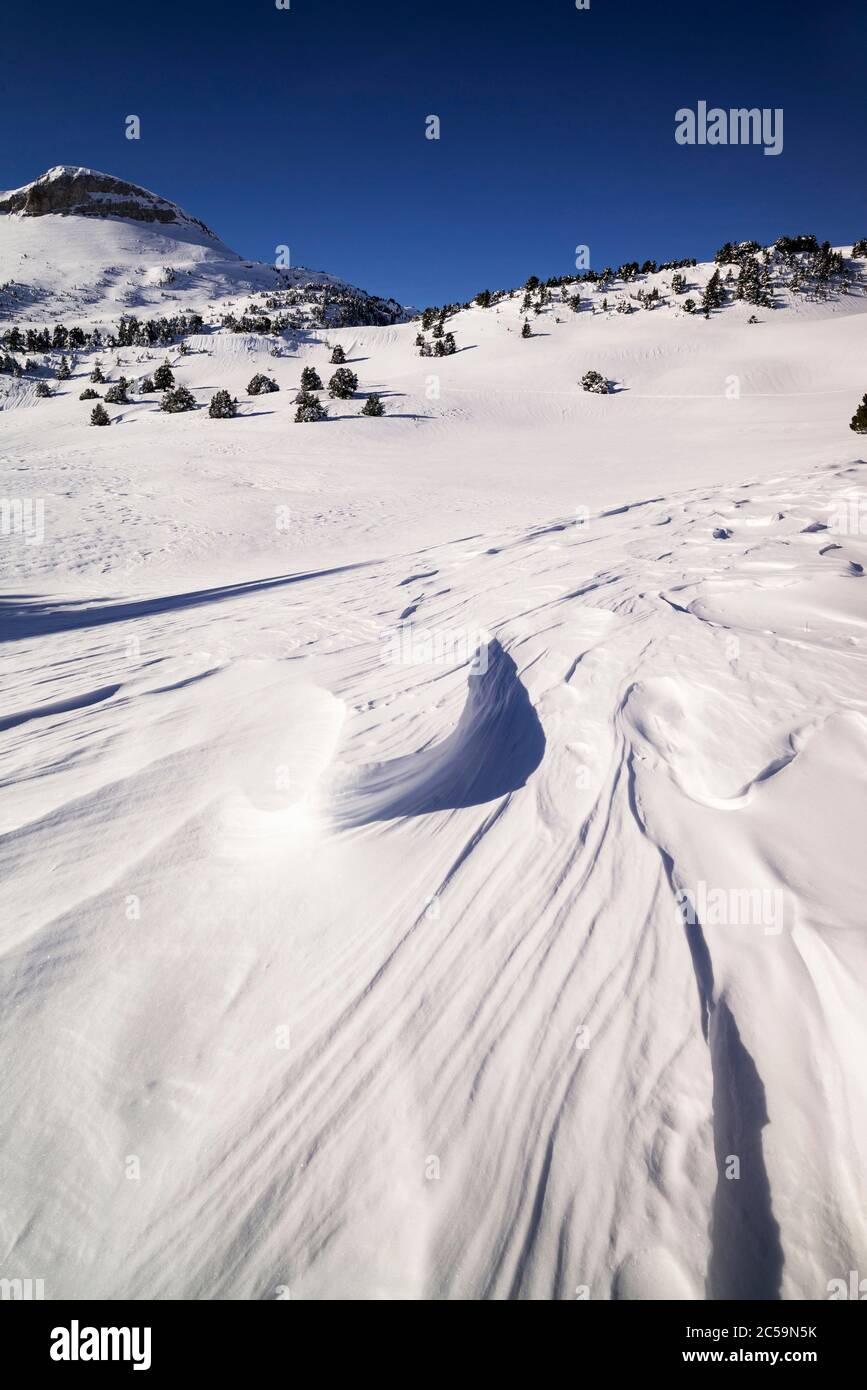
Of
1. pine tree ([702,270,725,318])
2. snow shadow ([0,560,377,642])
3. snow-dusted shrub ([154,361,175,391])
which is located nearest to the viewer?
snow shadow ([0,560,377,642])

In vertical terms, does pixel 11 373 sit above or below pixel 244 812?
above

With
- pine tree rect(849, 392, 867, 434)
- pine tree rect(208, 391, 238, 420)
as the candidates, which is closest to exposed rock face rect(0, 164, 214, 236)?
pine tree rect(208, 391, 238, 420)

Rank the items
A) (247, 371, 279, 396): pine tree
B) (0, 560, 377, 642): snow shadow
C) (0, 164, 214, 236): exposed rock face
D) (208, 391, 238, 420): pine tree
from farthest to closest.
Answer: (0, 164, 214, 236): exposed rock face
(247, 371, 279, 396): pine tree
(208, 391, 238, 420): pine tree
(0, 560, 377, 642): snow shadow

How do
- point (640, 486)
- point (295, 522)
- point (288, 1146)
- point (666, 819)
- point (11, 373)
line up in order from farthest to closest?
point (11, 373) < point (640, 486) < point (295, 522) < point (666, 819) < point (288, 1146)

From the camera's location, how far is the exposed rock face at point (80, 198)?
7312 centimetres

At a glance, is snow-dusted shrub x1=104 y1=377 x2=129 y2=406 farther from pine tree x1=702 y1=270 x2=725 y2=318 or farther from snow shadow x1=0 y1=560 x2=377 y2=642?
pine tree x1=702 y1=270 x2=725 y2=318

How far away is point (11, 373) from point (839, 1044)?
126ft

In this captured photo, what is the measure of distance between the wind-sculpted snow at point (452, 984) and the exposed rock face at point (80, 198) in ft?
353

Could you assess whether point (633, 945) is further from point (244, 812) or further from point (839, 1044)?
point (244, 812)

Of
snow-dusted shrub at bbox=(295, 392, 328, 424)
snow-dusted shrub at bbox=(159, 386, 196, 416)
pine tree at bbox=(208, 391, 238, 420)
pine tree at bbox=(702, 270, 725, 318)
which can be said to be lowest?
snow-dusted shrub at bbox=(295, 392, 328, 424)

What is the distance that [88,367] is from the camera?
96.9ft

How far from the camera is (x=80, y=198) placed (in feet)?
245

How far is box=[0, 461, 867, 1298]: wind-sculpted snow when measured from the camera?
115cm
